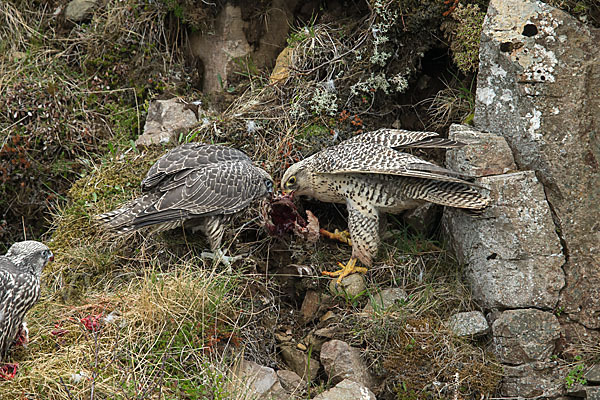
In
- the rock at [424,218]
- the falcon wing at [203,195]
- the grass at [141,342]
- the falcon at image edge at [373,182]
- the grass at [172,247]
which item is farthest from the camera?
the rock at [424,218]

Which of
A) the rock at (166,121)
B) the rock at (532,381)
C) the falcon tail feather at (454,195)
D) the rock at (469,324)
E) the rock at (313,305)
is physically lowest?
the rock at (313,305)

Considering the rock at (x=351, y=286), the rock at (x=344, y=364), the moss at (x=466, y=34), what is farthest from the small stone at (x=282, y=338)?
the moss at (x=466, y=34)

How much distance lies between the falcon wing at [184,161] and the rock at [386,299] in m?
1.53

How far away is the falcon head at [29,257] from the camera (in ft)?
14.4

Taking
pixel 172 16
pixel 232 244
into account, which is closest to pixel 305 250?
pixel 232 244

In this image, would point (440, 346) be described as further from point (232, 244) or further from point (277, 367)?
point (232, 244)

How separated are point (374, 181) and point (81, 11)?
3.89 meters

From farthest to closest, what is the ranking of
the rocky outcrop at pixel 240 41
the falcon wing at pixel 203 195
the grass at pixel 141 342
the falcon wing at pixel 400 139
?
the rocky outcrop at pixel 240 41 < the falcon wing at pixel 400 139 < the falcon wing at pixel 203 195 < the grass at pixel 141 342

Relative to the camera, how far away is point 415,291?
199 inches

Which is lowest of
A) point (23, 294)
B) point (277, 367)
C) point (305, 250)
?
point (277, 367)

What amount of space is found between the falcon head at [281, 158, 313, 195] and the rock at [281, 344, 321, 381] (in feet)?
4.17

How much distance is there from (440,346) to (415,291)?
2.07 ft

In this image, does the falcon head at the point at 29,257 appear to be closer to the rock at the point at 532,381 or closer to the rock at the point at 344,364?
the rock at the point at 344,364

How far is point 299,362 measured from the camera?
4.74 metres
